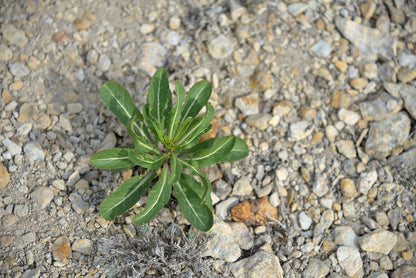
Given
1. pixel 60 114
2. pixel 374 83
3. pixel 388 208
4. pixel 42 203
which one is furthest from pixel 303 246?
pixel 60 114

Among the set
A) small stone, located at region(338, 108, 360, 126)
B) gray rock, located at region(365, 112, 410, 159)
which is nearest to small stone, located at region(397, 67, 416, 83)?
gray rock, located at region(365, 112, 410, 159)

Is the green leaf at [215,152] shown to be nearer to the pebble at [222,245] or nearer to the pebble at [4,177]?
the pebble at [222,245]

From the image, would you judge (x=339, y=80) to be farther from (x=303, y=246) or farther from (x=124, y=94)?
(x=124, y=94)

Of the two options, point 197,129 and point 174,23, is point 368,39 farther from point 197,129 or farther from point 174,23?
point 197,129

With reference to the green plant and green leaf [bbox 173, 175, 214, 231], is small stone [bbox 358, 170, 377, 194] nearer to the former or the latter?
the green plant

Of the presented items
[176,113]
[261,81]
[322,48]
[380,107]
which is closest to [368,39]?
[322,48]
